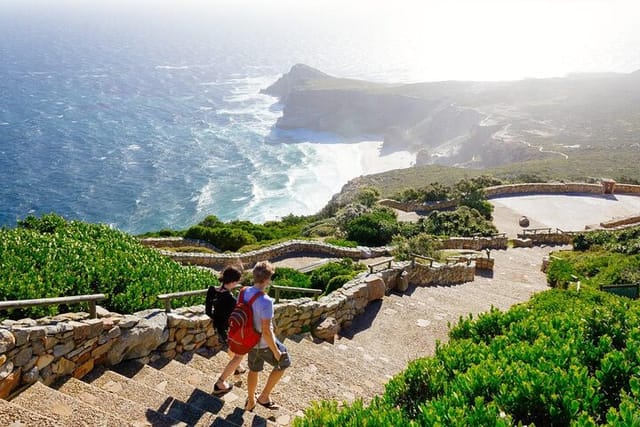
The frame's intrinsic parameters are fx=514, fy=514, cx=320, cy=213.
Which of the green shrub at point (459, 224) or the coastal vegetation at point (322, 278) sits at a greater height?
the coastal vegetation at point (322, 278)

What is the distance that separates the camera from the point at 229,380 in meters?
7.63

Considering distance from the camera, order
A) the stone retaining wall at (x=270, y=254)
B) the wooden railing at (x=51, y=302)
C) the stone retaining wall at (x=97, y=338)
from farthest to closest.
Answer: the stone retaining wall at (x=270, y=254), the wooden railing at (x=51, y=302), the stone retaining wall at (x=97, y=338)

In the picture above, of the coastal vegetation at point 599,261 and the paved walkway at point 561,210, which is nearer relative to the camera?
the coastal vegetation at point 599,261

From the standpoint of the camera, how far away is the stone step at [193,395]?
646cm

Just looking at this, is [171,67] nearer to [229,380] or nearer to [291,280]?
[291,280]

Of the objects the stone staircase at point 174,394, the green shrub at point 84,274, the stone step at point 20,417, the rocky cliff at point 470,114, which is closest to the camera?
the stone step at point 20,417

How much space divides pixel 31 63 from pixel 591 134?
162 meters

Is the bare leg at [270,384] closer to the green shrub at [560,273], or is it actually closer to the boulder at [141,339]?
the boulder at [141,339]

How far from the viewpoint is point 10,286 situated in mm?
8539

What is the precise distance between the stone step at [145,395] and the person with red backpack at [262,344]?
746 millimetres

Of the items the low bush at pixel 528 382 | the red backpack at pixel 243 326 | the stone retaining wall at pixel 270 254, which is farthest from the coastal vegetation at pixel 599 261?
the red backpack at pixel 243 326

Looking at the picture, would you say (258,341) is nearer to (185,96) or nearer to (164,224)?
(164,224)

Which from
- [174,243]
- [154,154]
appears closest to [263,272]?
[174,243]

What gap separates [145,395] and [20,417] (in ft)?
5.13
